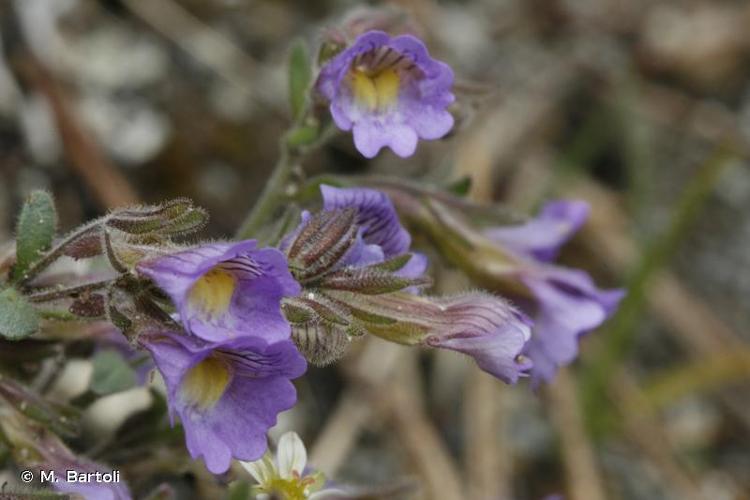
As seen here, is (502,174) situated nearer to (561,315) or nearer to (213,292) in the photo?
(561,315)

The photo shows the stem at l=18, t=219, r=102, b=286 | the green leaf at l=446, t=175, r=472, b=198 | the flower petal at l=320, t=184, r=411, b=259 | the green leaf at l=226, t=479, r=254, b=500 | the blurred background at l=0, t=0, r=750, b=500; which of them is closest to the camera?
the stem at l=18, t=219, r=102, b=286

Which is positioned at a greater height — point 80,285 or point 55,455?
point 80,285

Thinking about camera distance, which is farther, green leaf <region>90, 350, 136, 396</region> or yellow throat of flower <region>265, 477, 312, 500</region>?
green leaf <region>90, 350, 136, 396</region>

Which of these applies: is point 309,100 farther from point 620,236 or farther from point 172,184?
point 620,236

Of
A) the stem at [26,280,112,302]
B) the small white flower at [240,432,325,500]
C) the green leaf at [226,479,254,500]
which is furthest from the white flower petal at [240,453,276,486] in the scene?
the stem at [26,280,112,302]

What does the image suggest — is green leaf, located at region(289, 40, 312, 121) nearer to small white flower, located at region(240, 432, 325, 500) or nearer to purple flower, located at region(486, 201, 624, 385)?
purple flower, located at region(486, 201, 624, 385)

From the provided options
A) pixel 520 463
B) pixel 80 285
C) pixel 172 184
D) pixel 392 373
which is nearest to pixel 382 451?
pixel 392 373

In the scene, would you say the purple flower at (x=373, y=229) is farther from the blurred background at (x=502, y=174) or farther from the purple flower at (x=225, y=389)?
the blurred background at (x=502, y=174)
